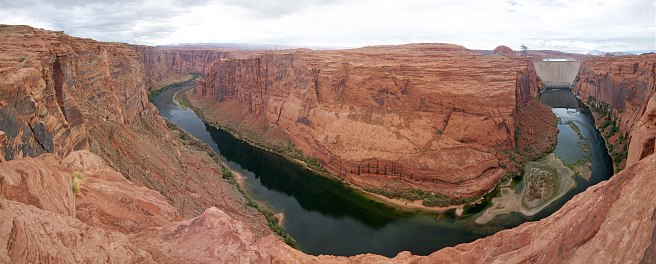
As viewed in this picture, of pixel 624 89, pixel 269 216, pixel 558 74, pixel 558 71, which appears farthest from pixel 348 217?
pixel 558 71

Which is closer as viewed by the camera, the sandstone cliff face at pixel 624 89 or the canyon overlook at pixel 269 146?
the canyon overlook at pixel 269 146

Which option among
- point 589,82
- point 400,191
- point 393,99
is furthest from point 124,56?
point 589,82

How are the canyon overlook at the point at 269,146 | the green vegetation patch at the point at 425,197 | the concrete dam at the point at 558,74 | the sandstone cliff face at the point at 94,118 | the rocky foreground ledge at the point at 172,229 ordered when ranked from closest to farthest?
1. the rocky foreground ledge at the point at 172,229
2. the canyon overlook at the point at 269,146
3. the sandstone cliff face at the point at 94,118
4. the green vegetation patch at the point at 425,197
5. the concrete dam at the point at 558,74

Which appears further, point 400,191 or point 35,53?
point 400,191

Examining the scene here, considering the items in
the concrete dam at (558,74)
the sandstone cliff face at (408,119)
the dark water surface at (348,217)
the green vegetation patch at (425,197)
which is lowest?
the dark water surface at (348,217)

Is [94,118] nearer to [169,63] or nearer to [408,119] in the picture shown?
[408,119]

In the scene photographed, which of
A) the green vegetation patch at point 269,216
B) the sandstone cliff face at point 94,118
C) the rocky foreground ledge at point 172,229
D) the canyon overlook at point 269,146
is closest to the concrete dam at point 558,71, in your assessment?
the canyon overlook at point 269,146

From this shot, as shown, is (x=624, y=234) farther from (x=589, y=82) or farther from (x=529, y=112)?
(x=589, y=82)

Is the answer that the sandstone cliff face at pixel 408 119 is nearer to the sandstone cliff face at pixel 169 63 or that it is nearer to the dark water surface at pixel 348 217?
the dark water surface at pixel 348 217
